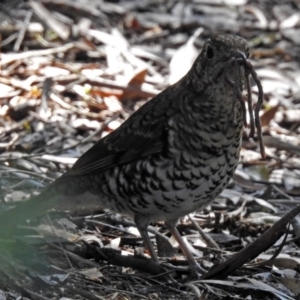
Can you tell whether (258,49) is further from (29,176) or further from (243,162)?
(29,176)

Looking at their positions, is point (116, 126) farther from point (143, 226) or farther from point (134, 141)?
point (143, 226)

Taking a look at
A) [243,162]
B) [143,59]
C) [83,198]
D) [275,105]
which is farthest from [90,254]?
[143,59]

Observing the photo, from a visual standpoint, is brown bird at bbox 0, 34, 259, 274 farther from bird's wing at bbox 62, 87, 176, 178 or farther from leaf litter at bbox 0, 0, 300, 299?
leaf litter at bbox 0, 0, 300, 299

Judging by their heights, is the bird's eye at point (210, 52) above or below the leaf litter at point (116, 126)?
above

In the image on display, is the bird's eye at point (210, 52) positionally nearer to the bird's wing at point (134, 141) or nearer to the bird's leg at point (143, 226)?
the bird's wing at point (134, 141)

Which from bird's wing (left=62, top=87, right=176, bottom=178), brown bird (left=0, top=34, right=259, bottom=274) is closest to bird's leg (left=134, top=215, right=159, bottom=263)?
brown bird (left=0, top=34, right=259, bottom=274)

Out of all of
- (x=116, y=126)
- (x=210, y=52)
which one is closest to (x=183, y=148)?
(x=210, y=52)

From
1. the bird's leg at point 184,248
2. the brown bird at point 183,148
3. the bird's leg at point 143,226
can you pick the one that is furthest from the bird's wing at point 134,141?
the bird's leg at point 184,248

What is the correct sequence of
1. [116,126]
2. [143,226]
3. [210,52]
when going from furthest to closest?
[116,126]
[143,226]
[210,52]
